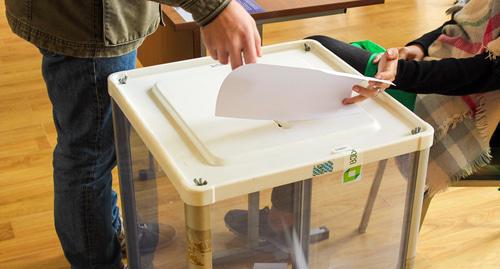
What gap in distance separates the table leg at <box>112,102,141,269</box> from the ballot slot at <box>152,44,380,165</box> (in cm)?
12

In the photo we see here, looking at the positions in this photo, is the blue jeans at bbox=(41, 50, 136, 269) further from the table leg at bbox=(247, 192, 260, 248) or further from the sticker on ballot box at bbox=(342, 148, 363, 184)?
the sticker on ballot box at bbox=(342, 148, 363, 184)

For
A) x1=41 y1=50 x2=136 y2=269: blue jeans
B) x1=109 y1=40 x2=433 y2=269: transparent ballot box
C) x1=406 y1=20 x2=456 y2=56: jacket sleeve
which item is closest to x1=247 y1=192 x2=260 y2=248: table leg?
x1=109 y1=40 x2=433 y2=269: transparent ballot box

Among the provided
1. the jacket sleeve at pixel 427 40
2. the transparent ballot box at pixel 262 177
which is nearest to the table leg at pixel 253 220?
the transparent ballot box at pixel 262 177

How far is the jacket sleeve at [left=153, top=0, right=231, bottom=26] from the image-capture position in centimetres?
115

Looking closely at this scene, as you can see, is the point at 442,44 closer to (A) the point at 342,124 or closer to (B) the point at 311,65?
(B) the point at 311,65

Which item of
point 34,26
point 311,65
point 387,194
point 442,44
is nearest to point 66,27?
point 34,26

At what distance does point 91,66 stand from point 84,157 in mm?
230

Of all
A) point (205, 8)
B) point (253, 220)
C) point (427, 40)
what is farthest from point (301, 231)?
point (427, 40)

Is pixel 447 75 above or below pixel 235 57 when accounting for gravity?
below

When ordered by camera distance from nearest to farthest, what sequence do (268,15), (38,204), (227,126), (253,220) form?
(227,126), (253,220), (268,15), (38,204)

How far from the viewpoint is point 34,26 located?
1327 millimetres

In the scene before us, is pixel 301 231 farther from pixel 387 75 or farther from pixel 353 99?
pixel 387 75

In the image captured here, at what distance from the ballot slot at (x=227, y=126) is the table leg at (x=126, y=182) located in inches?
4.9

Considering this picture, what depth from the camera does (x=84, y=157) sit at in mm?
A: 1533
